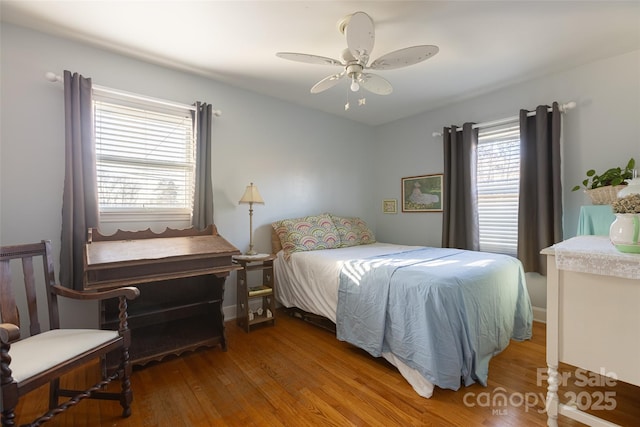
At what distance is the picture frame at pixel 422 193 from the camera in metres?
3.71

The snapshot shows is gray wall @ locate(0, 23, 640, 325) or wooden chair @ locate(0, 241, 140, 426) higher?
gray wall @ locate(0, 23, 640, 325)

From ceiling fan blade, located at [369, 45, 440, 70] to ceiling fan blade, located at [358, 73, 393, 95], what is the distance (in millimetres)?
102

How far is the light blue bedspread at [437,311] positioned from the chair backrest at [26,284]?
1.91m

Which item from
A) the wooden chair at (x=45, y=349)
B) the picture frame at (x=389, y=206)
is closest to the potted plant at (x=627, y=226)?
the wooden chair at (x=45, y=349)

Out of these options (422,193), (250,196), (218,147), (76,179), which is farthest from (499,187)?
(76,179)

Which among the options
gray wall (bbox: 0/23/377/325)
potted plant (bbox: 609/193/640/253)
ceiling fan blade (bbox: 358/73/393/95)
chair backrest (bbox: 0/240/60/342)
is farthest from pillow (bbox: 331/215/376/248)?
chair backrest (bbox: 0/240/60/342)

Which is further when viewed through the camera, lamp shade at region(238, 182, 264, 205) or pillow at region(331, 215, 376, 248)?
pillow at region(331, 215, 376, 248)

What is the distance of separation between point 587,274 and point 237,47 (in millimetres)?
2697

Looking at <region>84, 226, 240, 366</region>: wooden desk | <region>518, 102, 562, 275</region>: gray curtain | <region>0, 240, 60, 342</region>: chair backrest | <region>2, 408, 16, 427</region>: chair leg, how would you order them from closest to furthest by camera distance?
1. <region>2, 408, 16, 427</region>: chair leg
2. <region>0, 240, 60, 342</region>: chair backrest
3. <region>84, 226, 240, 366</region>: wooden desk
4. <region>518, 102, 562, 275</region>: gray curtain

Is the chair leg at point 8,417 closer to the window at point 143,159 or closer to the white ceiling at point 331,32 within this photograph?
the window at point 143,159

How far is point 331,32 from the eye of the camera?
211 centimetres

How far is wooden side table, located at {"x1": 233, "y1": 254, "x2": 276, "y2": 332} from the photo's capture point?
2721mm

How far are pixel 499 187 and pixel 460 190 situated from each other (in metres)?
0.39

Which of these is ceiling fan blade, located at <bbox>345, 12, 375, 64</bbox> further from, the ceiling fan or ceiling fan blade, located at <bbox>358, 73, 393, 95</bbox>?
ceiling fan blade, located at <bbox>358, 73, 393, 95</bbox>
